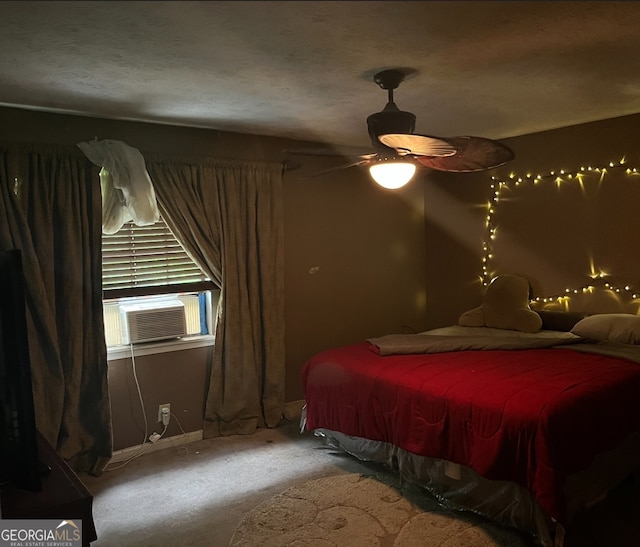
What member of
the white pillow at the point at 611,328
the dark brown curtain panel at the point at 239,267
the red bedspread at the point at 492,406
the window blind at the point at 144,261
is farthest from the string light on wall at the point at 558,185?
the window blind at the point at 144,261

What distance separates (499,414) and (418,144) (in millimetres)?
1264

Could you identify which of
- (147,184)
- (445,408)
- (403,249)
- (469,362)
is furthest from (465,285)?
(147,184)

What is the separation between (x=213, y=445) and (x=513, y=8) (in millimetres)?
3125

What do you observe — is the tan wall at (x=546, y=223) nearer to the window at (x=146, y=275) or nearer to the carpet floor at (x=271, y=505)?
the carpet floor at (x=271, y=505)

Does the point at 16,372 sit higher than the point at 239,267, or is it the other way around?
the point at 239,267

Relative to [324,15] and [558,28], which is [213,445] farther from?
[558,28]

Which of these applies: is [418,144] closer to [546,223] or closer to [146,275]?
[146,275]

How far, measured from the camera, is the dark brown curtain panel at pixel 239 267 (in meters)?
3.74

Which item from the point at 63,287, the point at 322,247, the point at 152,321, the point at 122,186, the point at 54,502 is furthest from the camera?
the point at 322,247

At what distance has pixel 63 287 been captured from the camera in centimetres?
325

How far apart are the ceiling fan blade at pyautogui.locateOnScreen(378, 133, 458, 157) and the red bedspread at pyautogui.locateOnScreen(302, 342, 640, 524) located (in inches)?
45.6

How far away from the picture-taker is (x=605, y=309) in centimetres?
399

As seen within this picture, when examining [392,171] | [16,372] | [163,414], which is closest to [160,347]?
[163,414]

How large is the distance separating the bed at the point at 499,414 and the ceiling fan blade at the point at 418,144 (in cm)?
116
